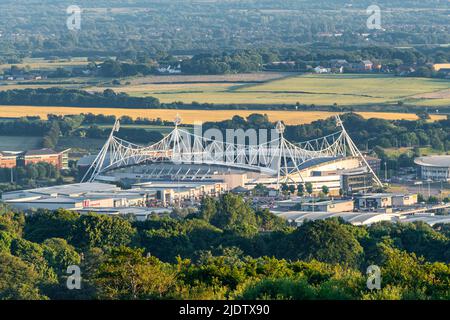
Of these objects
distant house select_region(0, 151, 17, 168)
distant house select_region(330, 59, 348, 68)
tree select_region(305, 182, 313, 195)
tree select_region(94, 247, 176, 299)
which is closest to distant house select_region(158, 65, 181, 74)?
distant house select_region(330, 59, 348, 68)

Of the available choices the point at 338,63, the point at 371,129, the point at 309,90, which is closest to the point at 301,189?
the point at 371,129

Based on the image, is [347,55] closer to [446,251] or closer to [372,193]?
[372,193]

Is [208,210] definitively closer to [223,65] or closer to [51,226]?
[51,226]

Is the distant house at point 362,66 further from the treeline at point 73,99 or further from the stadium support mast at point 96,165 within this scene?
the stadium support mast at point 96,165

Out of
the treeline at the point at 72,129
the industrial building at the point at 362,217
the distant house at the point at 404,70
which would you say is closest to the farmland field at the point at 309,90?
the distant house at the point at 404,70

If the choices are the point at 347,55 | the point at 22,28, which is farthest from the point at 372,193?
the point at 22,28
